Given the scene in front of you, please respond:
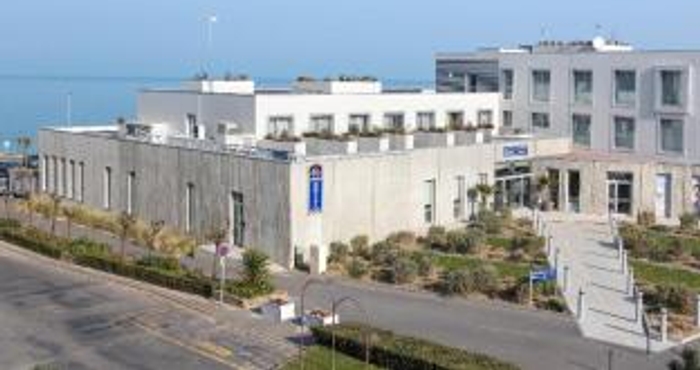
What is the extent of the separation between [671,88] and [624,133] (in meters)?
3.69

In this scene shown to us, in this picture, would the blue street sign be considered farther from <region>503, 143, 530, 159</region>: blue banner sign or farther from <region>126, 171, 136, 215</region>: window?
<region>126, 171, 136, 215</region>: window

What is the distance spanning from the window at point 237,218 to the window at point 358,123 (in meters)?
9.92

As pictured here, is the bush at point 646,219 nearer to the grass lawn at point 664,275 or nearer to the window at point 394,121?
the grass lawn at point 664,275

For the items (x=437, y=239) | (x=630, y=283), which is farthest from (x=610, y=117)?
(x=630, y=283)

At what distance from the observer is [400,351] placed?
1075 inches

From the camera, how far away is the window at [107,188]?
51.9 m

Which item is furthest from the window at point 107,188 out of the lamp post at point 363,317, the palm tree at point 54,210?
the lamp post at point 363,317

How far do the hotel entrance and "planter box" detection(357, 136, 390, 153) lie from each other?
7.60 meters

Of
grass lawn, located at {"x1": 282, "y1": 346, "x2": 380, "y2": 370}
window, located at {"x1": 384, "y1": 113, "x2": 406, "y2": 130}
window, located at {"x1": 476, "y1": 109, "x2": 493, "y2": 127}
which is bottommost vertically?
grass lawn, located at {"x1": 282, "y1": 346, "x2": 380, "y2": 370}

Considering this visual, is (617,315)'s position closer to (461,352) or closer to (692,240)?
(461,352)

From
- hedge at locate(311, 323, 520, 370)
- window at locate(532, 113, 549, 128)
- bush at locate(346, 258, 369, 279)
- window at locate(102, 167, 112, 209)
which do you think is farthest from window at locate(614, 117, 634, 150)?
hedge at locate(311, 323, 520, 370)

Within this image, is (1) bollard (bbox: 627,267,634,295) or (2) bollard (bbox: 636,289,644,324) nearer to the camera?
(2) bollard (bbox: 636,289,644,324)

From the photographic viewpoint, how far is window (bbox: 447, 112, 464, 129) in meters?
57.2

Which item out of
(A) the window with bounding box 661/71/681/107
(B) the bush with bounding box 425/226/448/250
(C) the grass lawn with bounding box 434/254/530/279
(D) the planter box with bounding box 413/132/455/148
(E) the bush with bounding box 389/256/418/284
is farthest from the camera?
(A) the window with bounding box 661/71/681/107
